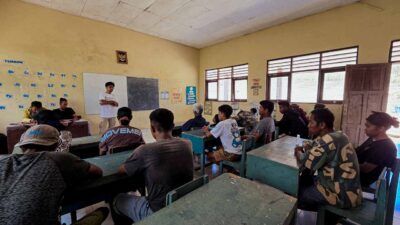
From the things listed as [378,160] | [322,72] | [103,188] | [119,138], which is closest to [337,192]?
[378,160]

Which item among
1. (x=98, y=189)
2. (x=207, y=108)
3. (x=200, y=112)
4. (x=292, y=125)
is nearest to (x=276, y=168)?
(x=98, y=189)

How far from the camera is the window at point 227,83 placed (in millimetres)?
6117

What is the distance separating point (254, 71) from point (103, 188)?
211 inches

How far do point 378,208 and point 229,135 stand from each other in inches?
56.6

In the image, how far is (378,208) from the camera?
1194mm

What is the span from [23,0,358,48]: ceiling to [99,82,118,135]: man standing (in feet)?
5.93

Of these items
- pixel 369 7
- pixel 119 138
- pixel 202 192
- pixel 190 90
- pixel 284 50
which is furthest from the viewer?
pixel 190 90

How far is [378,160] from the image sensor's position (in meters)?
1.44

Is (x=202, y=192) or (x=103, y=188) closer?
(x=202, y=192)

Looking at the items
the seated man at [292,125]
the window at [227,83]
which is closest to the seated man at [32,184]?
the seated man at [292,125]

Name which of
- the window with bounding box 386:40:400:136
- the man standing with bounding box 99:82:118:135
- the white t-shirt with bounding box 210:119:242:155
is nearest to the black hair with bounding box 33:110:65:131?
the man standing with bounding box 99:82:118:135

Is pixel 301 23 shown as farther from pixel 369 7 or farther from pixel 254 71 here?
pixel 254 71

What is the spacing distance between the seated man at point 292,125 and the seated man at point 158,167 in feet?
8.22

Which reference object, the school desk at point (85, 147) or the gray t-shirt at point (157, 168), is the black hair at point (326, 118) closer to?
the gray t-shirt at point (157, 168)
